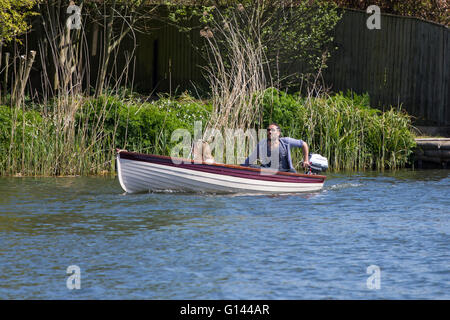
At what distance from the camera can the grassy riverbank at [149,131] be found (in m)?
19.2

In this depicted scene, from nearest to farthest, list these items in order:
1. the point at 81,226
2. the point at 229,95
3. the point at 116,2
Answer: the point at 81,226, the point at 229,95, the point at 116,2

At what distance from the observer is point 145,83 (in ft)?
88.5

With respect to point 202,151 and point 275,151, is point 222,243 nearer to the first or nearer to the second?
point 202,151

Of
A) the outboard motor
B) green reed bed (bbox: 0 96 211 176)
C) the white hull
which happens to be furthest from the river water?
green reed bed (bbox: 0 96 211 176)

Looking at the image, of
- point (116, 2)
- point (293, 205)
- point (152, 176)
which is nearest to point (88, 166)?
point (152, 176)

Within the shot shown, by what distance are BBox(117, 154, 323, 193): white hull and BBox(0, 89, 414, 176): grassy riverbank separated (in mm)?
2544

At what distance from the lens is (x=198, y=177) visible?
55.1 ft

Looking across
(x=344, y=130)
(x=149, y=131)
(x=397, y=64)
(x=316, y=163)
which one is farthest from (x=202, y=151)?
(x=397, y=64)

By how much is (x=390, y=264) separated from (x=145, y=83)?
16.9 metres

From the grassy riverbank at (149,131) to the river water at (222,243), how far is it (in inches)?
47.4

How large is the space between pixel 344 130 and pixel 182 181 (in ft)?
20.3

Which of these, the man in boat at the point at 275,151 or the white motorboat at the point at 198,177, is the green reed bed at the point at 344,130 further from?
the white motorboat at the point at 198,177

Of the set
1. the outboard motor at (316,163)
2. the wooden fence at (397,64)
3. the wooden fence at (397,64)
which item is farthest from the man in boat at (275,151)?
the wooden fence at (397,64)

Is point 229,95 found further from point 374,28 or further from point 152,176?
point 374,28
